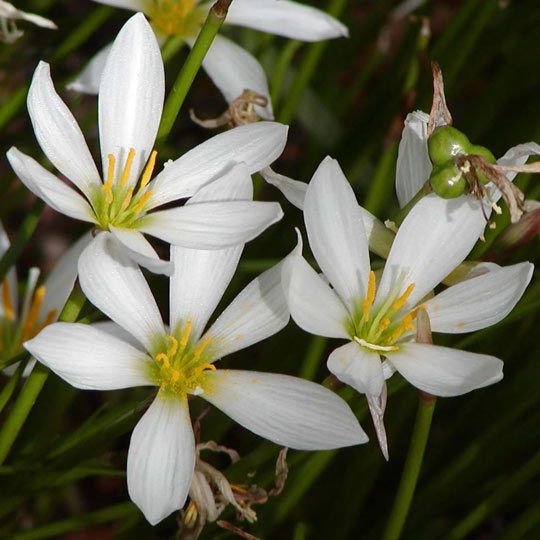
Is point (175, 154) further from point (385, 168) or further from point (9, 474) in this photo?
point (9, 474)

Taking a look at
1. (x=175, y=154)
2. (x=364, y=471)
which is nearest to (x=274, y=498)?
(x=364, y=471)

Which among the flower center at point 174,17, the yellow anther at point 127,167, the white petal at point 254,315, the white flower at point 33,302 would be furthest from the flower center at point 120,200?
the flower center at point 174,17

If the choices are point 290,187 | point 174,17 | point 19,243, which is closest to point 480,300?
point 290,187

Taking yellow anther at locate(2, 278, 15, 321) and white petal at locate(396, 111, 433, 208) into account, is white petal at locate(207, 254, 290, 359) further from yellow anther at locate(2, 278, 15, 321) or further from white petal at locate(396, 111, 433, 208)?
yellow anther at locate(2, 278, 15, 321)

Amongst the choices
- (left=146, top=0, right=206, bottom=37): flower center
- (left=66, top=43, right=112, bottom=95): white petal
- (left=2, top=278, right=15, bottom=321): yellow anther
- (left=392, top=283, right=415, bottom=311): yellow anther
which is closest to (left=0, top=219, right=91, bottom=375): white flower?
(left=2, top=278, right=15, bottom=321): yellow anther

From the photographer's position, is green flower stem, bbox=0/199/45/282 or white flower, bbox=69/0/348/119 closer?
green flower stem, bbox=0/199/45/282
